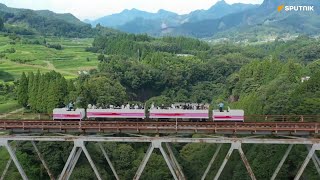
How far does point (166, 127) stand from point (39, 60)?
11028 cm

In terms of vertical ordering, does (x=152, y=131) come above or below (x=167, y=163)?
above

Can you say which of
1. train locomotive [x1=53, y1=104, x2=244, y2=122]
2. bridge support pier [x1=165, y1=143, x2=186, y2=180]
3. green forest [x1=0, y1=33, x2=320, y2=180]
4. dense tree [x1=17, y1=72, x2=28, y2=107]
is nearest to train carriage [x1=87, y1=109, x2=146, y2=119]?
train locomotive [x1=53, y1=104, x2=244, y2=122]

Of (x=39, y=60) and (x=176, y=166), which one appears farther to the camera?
(x=39, y=60)

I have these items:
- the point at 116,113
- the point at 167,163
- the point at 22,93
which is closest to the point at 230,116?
the point at 167,163

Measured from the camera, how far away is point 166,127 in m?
38.0

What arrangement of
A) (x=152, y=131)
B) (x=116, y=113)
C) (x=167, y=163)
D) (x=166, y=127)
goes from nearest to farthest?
(x=167, y=163), (x=166, y=127), (x=152, y=131), (x=116, y=113)

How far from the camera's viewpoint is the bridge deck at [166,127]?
3744cm

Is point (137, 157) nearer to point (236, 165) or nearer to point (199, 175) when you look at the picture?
point (199, 175)

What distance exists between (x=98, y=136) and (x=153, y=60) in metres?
105

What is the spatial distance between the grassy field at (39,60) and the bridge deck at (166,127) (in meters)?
71.6

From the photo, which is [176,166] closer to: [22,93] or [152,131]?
[152,131]

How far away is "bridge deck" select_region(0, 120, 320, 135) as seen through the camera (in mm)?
37438

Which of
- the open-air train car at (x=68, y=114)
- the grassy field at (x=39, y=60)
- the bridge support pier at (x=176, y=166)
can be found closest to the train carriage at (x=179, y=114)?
the bridge support pier at (x=176, y=166)

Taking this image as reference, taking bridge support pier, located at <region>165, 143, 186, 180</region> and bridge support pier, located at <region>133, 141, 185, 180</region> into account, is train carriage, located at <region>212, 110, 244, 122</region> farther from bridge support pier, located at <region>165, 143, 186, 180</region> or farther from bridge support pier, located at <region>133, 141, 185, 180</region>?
bridge support pier, located at <region>133, 141, 185, 180</region>
